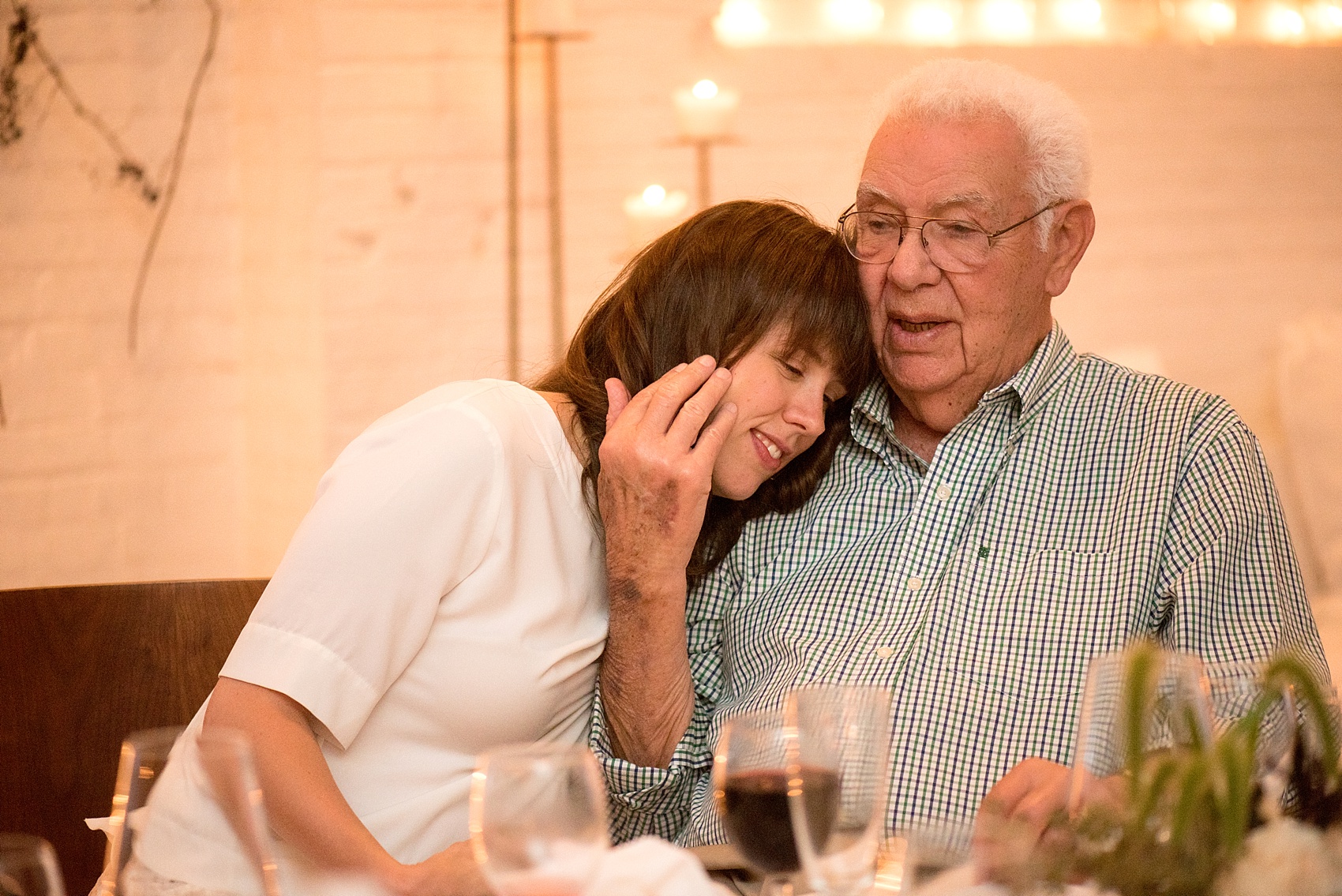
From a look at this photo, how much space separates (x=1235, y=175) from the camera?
10.8 ft

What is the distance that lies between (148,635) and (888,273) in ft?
3.27

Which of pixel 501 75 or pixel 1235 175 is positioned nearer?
pixel 501 75

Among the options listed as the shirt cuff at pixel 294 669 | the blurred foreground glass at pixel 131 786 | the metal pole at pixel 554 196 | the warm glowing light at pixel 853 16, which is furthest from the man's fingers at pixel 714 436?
the warm glowing light at pixel 853 16

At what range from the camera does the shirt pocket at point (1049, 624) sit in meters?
1.50

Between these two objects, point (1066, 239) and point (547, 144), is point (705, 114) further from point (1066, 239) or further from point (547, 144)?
point (1066, 239)

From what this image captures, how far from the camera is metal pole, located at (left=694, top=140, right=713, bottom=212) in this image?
2947 mm

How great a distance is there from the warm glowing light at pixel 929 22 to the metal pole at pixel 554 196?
2.98 ft

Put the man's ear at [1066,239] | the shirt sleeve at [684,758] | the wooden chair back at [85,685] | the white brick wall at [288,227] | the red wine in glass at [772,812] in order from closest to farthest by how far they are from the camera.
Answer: the red wine in glass at [772,812] < the wooden chair back at [85,685] < the shirt sleeve at [684,758] < the man's ear at [1066,239] < the white brick wall at [288,227]

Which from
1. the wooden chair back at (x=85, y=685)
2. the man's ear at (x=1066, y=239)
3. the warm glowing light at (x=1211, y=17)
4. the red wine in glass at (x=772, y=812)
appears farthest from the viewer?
the warm glowing light at (x=1211, y=17)

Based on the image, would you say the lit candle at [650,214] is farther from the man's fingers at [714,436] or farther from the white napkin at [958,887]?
the white napkin at [958,887]

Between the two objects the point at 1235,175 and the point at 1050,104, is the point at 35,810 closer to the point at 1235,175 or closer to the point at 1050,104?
the point at 1050,104

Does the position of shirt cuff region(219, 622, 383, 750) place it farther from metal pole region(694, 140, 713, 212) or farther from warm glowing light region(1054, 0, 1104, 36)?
warm glowing light region(1054, 0, 1104, 36)

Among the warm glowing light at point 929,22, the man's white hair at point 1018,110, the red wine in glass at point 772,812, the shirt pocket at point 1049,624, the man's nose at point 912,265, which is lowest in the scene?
the shirt pocket at point 1049,624

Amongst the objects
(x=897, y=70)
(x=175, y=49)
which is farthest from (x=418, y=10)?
(x=897, y=70)
